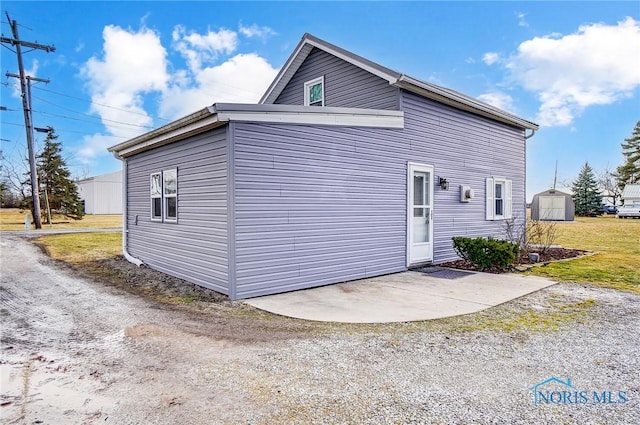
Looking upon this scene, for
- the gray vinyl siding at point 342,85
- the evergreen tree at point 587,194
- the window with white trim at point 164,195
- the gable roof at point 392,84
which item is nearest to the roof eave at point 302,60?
the gable roof at point 392,84

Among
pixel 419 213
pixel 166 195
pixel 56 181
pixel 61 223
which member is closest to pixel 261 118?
pixel 166 195

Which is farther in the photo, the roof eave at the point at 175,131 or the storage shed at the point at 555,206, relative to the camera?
the storage shed at the point at 555,206

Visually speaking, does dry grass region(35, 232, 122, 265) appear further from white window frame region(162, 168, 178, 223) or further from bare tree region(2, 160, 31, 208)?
bare tree region(2, 160, 31, 208)

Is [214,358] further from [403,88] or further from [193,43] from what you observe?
[193,43]

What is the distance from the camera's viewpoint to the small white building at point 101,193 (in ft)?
153

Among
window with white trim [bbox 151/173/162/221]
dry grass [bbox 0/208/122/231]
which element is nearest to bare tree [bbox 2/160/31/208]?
dry grass [bbox 0/208/122/231]

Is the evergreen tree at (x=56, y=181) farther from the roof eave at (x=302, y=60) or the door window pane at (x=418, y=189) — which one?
the door window pane at (x=418, y=189)

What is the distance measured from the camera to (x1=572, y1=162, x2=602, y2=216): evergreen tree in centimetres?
3988

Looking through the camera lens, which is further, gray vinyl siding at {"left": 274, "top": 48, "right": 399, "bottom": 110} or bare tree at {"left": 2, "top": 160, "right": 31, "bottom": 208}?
bare tree at {"left": 2, "top": 160, "right": 31, "bottom": 208}

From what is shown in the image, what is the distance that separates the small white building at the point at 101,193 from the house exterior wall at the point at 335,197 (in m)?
47.6

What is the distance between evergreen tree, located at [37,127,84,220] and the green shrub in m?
29.3

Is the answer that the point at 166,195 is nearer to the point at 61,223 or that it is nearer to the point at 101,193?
the point at 61,223

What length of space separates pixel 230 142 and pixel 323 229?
7.62 feet

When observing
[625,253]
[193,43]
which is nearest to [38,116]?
[193,43]
